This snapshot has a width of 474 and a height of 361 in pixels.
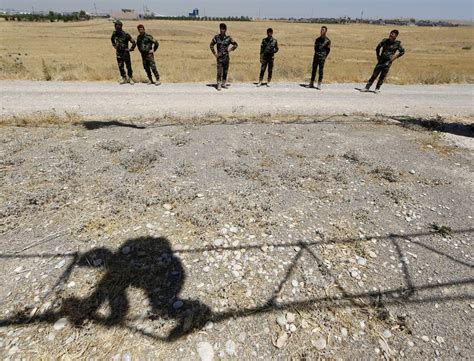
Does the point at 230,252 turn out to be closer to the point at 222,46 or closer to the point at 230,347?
the point at 230,347

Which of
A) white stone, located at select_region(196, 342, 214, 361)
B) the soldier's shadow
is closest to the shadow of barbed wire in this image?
the soldier's shadow

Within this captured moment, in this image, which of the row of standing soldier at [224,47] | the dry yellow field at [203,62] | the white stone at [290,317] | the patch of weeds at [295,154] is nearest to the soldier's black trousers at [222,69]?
the row of standing soldier at [224,47]

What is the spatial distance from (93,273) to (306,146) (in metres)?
4.46

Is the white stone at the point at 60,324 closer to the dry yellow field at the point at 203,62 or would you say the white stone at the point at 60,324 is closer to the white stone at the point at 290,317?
the white stone at the point at 290,317

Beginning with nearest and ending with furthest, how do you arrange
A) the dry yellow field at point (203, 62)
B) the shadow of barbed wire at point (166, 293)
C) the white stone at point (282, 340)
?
the white stone at point (282, 340)
the shadow of barbed wire at point (166, 293)
the dry yellow field at point (203, 62)

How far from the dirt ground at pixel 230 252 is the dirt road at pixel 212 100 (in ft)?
8.84

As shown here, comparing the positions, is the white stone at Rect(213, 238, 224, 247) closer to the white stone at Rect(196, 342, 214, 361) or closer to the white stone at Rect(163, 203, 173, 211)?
the white stone at Rect(163, 203, 173, 211)

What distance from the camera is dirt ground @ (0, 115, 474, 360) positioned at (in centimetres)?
253

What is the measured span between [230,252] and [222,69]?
29.9 ft

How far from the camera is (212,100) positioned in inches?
374

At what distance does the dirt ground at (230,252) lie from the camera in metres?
2.53

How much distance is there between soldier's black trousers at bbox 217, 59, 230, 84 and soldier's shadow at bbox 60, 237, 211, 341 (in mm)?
8441

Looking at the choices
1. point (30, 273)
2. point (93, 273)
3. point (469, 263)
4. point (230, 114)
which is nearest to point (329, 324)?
point (469, 263)

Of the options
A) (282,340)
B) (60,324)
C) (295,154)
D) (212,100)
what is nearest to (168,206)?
(60,324)
